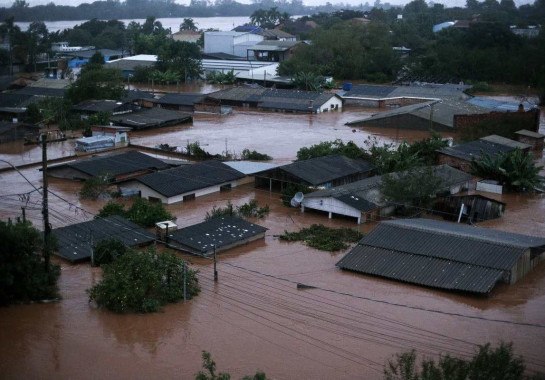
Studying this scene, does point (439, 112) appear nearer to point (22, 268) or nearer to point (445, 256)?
point (445, 256)

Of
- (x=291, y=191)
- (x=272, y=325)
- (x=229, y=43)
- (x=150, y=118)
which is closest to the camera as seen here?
(x=272, y=325)

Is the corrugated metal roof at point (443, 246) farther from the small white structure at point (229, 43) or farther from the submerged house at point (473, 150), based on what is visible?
the small white structure at point (229, 43)

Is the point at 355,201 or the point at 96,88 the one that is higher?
the point at 96,88

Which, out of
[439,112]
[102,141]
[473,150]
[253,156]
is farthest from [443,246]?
[439,112]

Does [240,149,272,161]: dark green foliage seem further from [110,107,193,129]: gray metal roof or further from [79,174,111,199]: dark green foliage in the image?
[110,107,193,129]: gray metal roof

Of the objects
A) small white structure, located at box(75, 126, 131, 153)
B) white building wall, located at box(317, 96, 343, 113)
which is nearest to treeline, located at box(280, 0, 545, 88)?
white building wall, located at box(317, 96, 343, 113)

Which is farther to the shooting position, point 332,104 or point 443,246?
point 332,104
